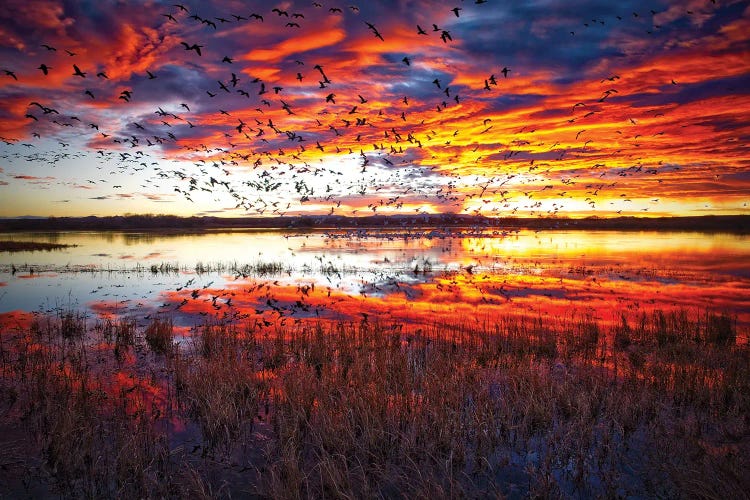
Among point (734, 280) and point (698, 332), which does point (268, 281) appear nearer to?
point (698, 332)

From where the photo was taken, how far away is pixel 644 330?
16172 millimetres

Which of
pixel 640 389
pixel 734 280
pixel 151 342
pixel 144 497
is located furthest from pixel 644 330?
pixel 734 280

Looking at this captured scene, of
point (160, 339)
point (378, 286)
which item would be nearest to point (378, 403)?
point (160, 339)

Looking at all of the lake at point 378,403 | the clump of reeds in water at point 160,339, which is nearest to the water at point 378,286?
the lake at point 378,403

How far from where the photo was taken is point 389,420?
8.73m

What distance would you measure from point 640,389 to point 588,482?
4.27 metres

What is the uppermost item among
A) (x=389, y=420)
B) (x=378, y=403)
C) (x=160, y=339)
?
(x=378, y=403)

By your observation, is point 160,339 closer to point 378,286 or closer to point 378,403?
point 378,403

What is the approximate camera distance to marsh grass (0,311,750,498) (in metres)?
7.16

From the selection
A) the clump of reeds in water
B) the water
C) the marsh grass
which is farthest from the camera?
the water

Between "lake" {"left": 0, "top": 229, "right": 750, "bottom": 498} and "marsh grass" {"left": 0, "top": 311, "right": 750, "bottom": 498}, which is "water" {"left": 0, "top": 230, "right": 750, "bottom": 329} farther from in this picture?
"marsh grass" {"left": 0, "top": 311, "right": 750, "bottom": 498}

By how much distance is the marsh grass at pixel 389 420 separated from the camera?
23.5 feet

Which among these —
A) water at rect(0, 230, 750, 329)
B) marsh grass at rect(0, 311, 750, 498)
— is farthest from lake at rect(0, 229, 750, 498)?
water at rect(0, 230, 750, 329)

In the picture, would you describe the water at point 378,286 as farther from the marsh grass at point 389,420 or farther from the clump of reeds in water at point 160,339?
the marsh grass at point 389,420
